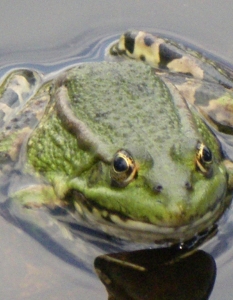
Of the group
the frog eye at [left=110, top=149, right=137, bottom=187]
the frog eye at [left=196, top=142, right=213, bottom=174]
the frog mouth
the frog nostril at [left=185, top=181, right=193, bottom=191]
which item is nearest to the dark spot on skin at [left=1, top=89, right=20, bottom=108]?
the frog mouth

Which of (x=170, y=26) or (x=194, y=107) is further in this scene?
(x=170, y=26)

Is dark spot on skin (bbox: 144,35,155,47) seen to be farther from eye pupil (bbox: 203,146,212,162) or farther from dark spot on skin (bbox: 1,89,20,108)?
eye pupil (bbox: 203,146,212,162)

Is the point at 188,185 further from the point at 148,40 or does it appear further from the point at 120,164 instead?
the point at 148,40

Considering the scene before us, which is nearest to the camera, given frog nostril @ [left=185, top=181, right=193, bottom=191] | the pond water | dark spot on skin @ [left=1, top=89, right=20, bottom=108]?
frog nostril @ [left=185, top=181, right=193, bottom=191]

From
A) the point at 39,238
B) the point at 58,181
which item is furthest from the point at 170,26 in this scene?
the point at 39,238

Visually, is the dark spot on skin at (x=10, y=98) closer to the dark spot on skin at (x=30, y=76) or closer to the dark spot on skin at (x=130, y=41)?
the dark spot on skin at (x=30, y=76)

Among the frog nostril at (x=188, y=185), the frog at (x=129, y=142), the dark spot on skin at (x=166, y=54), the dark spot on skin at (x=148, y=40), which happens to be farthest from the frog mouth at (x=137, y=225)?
the dark spot on skin at (x=148, y=40)

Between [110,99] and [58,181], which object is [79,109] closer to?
[110,99]
